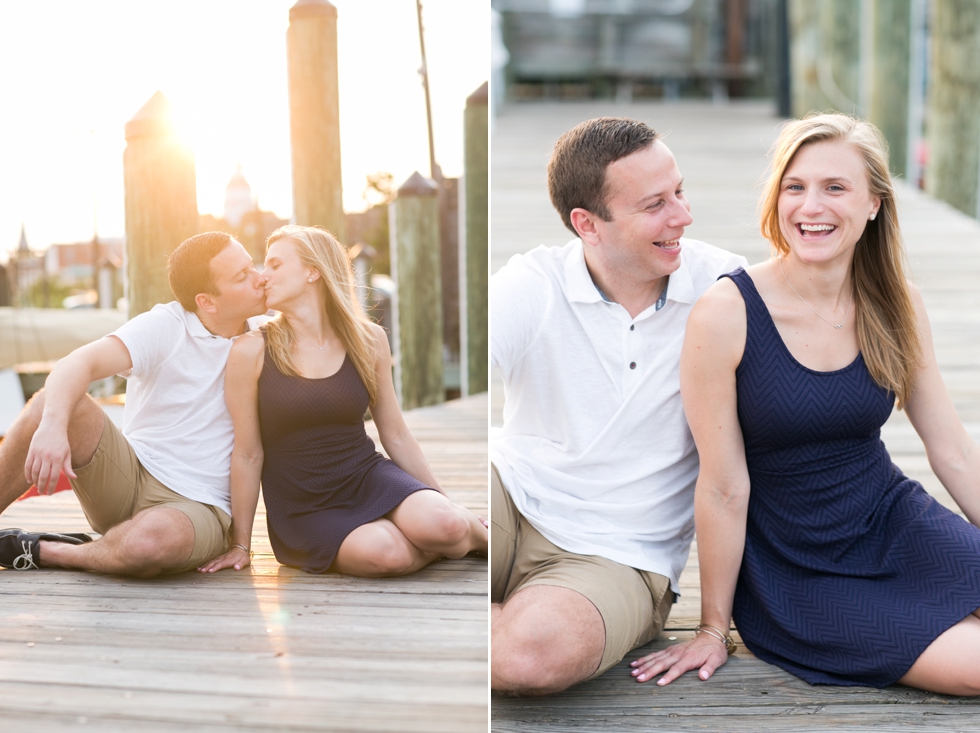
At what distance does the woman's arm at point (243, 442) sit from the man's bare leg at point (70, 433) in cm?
29

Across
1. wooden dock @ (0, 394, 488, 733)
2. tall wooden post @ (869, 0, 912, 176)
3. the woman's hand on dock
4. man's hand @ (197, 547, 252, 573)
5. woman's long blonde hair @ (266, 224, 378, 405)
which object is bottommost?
the woman's hand on dock

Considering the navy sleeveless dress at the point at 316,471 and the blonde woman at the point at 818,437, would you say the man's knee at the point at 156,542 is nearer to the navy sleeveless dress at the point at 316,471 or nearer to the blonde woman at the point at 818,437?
the navy sleeveless dress at the point at 316,471

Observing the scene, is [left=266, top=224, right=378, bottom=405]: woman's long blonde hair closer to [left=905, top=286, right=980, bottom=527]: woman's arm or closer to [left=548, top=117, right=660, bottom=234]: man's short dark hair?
[left=548, top=117, right=660, bottom=234]: man's short dark hair

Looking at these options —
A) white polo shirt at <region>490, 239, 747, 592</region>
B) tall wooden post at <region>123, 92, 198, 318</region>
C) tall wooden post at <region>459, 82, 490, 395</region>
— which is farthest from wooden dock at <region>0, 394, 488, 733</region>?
tall wooden post at <region>459, 82, 490, 395</region>

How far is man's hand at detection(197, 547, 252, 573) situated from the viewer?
2.25 meters

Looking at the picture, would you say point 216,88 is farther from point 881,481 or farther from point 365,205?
point 881,481

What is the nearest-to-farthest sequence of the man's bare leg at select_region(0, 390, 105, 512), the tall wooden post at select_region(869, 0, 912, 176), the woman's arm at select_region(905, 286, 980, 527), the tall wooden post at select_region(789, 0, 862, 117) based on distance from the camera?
1. the woman's arm at select_region(905, 286, 980, 527)
2. the man's bare leg at select_region(0, 390, 105, 512)
3. the tall wooden post at select_region(869, 0, 912, 176)
4. the tall wooden post at select_region(789, 0, 862, 117)

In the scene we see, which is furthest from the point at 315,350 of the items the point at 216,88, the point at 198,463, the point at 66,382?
the point at 216,88

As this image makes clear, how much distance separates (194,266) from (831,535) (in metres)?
1.44

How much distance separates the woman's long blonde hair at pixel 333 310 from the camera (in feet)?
7.36

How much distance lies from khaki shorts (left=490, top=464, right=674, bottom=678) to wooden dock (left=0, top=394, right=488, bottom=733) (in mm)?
119

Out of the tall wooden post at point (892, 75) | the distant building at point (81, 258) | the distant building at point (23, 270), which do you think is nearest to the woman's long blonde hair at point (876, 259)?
the distant building at point (81, 258)

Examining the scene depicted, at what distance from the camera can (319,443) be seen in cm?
231

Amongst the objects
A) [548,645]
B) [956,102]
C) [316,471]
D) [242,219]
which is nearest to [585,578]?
[548,645]
